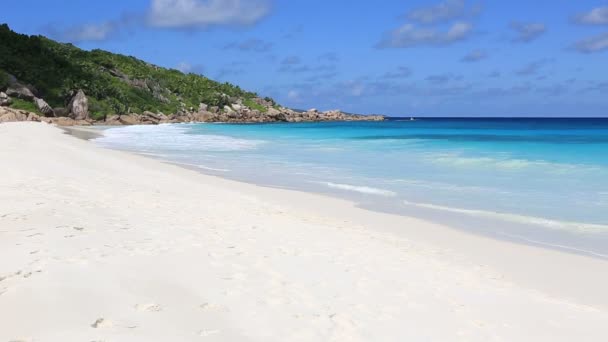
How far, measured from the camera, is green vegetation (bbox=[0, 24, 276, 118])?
64750mm

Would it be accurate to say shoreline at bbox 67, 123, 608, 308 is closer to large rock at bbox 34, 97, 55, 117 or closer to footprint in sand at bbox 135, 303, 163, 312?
footprint in sand at bbox 135, 303, 163, 312

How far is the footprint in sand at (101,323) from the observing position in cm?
405

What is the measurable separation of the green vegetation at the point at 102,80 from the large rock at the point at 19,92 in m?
1.07

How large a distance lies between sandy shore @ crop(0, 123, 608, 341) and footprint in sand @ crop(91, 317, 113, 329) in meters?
0.02

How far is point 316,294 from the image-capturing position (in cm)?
531

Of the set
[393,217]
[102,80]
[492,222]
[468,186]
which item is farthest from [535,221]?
[102,80]

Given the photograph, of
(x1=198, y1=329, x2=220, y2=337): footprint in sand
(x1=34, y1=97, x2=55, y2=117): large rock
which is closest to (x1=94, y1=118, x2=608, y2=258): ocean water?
(x1=198, y1=329, x2=220, y2=337): footprint in sand

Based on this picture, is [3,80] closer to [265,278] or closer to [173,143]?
[173,143]

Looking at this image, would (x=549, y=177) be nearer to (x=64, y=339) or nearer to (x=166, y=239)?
(x=166, y=239)

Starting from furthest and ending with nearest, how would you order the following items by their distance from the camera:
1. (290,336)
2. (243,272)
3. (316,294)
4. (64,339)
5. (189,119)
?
(189,119)
(243,272)
(316,294)
(290,336)
(64,339)

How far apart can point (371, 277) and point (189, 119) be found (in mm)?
82880

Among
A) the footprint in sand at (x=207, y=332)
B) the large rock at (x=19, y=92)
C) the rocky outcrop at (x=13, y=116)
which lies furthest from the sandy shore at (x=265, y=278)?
the large rock at (x=19, y=92)

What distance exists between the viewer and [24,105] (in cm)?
5541

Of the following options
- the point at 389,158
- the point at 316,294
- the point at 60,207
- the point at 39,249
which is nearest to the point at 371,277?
the point at 316,294
